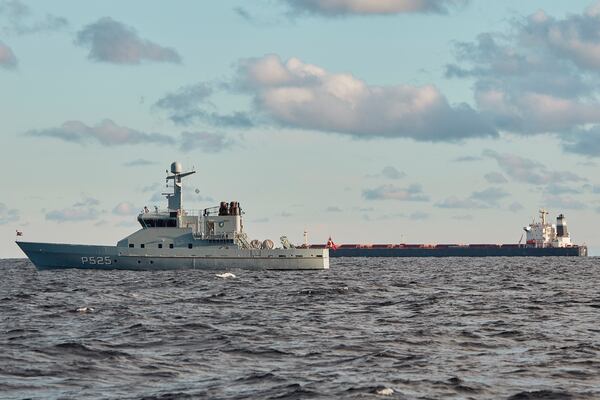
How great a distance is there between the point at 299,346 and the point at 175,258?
58689mm

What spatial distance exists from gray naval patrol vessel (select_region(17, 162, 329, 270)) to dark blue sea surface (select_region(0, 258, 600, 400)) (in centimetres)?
3379

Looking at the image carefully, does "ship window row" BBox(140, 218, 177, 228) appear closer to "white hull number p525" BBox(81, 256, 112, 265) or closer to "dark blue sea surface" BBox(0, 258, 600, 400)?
"white hull number p525" BBox(81, 256, 112, 265)

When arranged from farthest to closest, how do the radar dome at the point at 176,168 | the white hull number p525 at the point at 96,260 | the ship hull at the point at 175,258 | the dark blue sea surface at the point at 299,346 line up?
1. the radar dome at the point at 176,168
2. the white hull number p525 at the point at 96,260
3. the ship hull at the point at 175,258
4. the dark blue sea surface at the point at 299,346

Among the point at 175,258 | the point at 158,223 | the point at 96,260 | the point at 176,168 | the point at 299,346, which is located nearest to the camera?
the point at 299,346

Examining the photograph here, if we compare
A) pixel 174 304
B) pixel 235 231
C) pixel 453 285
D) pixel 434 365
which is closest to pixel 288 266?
pixel 235 231

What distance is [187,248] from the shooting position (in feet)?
288

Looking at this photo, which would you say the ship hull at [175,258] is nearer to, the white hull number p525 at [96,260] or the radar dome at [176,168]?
the white hull number p525 at [96,260]

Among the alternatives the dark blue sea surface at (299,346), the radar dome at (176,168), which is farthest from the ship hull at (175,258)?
the dark blue sea surface at (299,346)

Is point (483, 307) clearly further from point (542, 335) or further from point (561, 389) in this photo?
point (561, 389)

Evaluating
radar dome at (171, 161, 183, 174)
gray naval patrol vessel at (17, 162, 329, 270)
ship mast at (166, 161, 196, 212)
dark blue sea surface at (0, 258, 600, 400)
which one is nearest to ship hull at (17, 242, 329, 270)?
gray naval patrol vessel at (17, 162, 329, 270)

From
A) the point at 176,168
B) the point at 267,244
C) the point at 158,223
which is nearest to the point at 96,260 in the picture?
the point at 158,223

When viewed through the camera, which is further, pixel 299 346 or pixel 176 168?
pixel 176 168

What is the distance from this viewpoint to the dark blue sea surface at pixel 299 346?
22453 millimetres

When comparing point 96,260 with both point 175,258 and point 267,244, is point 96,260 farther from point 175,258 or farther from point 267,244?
point 267,244
